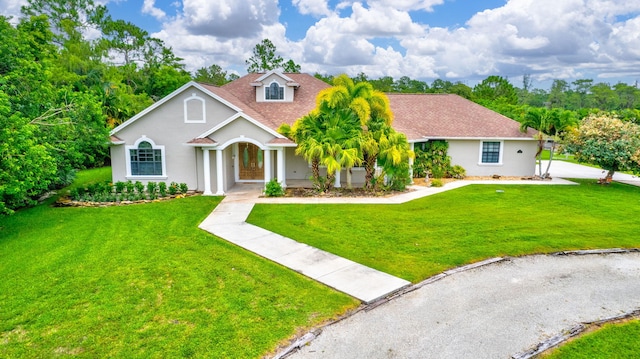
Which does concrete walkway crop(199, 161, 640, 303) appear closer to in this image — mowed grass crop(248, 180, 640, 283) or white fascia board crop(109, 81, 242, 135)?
mowed grass crop(248, 180, 640, 283)

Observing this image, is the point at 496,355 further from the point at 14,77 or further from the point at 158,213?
the point at 14,77

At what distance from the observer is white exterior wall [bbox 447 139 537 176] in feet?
73.8

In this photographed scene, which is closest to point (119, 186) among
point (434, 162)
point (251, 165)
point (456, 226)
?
point (251, 165)

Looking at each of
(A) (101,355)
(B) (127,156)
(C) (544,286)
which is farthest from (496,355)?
(B) (127,156)

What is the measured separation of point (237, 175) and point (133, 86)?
32975 millimetres

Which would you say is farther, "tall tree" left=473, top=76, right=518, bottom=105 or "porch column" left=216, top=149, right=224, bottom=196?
"tall tree" left=473, top=76, right=518, bottom=105

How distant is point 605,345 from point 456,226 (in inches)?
259

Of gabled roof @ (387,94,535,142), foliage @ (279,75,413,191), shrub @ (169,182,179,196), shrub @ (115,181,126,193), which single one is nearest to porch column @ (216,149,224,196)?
shrub @ (169,182,179,196)

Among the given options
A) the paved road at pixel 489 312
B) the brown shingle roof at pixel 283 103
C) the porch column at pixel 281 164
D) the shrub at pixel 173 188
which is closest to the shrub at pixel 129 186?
the shrub at pixel 173 188

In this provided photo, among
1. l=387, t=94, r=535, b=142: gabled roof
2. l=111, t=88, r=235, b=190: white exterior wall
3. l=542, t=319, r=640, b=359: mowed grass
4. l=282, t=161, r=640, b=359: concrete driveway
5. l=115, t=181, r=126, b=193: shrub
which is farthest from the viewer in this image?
l=387, t=94, r=535, b=142: gabled roof

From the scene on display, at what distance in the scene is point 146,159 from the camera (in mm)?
18328

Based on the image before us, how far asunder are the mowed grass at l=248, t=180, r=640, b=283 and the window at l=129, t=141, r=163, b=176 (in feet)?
20.3

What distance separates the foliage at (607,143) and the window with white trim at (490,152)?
344 centimetres

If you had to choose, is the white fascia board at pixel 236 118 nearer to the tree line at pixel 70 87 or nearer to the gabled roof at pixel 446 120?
the tree line at pixel 70 87
